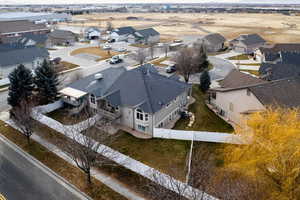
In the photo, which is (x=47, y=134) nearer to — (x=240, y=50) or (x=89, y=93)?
(x=89, y=93)

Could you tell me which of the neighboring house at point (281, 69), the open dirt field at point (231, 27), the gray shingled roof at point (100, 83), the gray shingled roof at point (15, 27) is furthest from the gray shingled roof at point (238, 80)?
the gray shingled roof at point (15, 27)

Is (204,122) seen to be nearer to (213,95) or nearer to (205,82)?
(213,95)

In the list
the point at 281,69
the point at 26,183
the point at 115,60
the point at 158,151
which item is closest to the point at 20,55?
the point at 115,60

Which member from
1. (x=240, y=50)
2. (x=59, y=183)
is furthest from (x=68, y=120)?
(x=240, y=50)

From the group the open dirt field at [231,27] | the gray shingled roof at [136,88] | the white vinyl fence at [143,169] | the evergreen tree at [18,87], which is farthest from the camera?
the open dirt field at [231,27]

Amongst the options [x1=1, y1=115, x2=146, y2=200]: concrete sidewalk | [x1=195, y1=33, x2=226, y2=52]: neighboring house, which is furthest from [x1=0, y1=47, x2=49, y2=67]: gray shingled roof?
[x1=195, y1=33, x2=226, y2=52]: neighboring house

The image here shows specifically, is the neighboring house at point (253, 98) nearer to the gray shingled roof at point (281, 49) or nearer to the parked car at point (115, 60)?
the gray shingled roof at point (281, 49)
